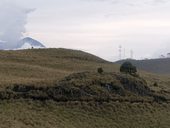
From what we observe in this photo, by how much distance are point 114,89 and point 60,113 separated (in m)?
11.9

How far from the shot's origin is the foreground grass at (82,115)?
47.3 meters

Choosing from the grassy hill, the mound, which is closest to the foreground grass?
the grassy hill

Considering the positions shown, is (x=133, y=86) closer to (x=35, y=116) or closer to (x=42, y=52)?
(x=35, y=116)

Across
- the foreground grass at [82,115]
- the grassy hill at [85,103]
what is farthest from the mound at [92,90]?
the foreground grass at [82,115]

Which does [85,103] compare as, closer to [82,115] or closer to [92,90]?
[82,115]

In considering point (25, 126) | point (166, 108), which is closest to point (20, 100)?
point (25, 126)

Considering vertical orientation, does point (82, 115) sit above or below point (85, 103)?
below

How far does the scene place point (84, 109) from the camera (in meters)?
55.2

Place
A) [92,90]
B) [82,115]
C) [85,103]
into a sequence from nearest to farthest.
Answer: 1. [82,115]
2. [85,103]
3. [92,90]

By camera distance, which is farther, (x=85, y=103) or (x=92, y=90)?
(x=92, y=90)

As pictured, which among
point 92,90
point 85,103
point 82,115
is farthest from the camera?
point 92,90

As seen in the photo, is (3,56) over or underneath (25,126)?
over

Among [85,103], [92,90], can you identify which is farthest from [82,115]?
[92,90]

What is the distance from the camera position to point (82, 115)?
53469 mm
